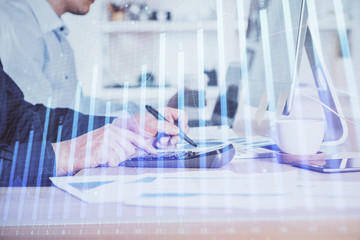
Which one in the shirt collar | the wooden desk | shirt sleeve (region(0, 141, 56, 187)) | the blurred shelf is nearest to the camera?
the wooden desk

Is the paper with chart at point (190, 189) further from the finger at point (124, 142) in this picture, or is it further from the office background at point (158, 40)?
the office background at point (158, 40)

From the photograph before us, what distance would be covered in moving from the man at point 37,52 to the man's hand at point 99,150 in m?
0.42

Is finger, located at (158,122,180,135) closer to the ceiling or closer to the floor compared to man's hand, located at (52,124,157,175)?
closer to the ceiling

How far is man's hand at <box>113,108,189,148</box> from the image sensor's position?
49 centimetres

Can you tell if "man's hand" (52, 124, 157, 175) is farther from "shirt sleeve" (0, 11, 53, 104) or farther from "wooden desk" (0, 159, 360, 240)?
"shirt sleeve" (0, 11, 53, 104)

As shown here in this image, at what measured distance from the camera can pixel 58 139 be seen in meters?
0.49

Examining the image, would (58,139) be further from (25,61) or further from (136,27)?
(136,27)

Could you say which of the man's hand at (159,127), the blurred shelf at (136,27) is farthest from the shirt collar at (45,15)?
the man's hand at (159,127)

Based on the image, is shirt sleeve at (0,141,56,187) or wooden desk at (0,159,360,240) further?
shirt sleeve at (0,141,56,187)

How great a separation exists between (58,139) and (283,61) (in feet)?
1.80

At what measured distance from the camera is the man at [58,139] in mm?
369

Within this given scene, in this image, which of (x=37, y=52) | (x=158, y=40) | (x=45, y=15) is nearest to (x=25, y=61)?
(x=37, y=52)

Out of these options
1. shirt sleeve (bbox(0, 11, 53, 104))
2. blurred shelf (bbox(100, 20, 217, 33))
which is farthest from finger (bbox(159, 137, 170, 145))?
blurred shelf (bbox(100, 20, 217, 33))

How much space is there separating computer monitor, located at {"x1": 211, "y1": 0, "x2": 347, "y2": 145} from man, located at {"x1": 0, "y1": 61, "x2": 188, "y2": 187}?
0.83 feet
